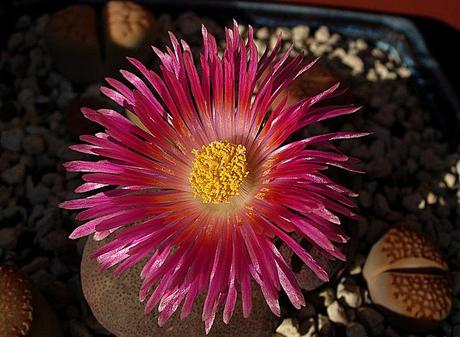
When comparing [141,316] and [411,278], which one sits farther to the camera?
[411,278]

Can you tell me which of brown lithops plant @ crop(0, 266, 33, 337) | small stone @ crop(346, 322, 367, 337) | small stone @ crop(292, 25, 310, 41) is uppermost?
small stone @ crop(292, 25, 310, 41)

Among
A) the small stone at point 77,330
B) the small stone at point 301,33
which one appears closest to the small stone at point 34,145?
the small stone at point 77,330

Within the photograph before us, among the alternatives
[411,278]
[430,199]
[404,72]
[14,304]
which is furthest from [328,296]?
[404,72]

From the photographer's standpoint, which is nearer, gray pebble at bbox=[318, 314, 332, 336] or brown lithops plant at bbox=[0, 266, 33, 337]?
brown lithops plant at bbox=[0, 266, 33, 337]

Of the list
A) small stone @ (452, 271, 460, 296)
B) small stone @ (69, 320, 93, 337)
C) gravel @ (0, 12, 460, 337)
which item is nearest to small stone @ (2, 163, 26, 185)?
gravel @ (0, 12, 460, 337)

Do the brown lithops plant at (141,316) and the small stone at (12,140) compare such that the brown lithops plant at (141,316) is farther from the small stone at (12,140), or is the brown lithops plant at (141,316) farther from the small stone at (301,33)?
the small stone at (301,33)

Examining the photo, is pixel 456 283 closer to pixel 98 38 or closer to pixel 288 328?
pixel 288 328

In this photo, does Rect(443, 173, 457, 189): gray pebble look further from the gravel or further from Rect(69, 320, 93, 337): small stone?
Rect(69, 320, 93, 337): small stone
